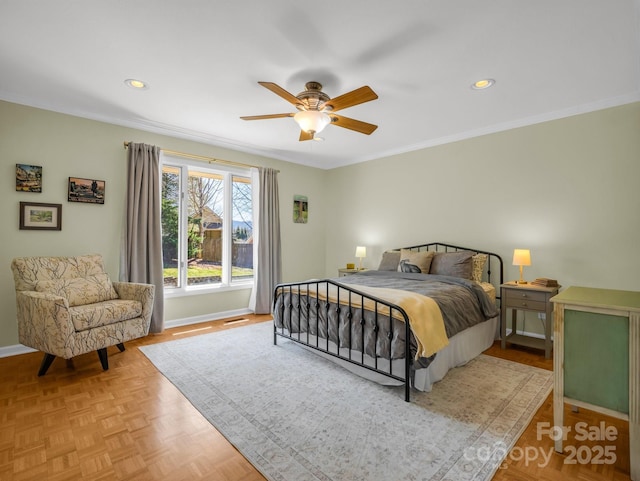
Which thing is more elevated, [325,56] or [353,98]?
[325,56]

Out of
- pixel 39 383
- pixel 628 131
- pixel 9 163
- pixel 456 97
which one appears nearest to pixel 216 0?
pixel 456 97

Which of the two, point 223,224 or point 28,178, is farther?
point 223,224

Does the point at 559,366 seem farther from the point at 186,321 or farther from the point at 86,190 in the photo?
the point at 86,190

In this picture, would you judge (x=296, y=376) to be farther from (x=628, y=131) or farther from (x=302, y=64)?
(x=628, y=131)

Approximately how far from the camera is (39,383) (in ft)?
8.68

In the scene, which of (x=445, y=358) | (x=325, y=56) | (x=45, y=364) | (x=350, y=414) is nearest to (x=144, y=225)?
(x=45, y=364)

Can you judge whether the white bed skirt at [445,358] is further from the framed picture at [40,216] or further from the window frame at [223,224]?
the framed picture at [40,216]

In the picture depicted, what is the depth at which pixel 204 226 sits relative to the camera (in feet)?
15.6

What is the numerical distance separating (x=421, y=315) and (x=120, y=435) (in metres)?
2.15

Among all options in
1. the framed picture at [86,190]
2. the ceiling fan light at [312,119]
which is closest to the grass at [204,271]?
the framed picture at [86,190]

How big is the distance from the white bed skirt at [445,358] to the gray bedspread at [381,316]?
5.5 inches

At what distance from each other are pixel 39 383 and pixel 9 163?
221 cm

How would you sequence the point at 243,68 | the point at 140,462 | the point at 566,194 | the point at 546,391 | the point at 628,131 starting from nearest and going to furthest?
the point at 140,462 → the point at 546,391 → the point at 243,68 → the point at 628,131 → the point at 566,194

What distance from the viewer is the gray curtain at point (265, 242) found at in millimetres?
5047
